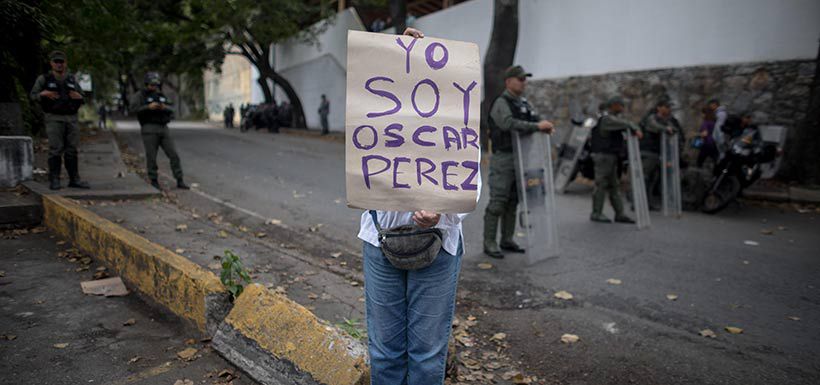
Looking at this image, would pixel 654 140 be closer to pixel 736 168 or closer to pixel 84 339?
pixel 736 168

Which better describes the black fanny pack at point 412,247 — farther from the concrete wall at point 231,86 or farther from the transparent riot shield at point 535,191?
the concrete wall at point 231,86

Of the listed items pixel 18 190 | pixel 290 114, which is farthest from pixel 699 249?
pixel 290 114

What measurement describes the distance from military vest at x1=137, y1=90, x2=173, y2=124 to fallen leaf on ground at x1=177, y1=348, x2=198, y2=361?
19.4 ft

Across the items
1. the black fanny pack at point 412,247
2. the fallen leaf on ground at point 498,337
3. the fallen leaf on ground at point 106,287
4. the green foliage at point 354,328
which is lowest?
the fallen leaf on ground at point 498,337

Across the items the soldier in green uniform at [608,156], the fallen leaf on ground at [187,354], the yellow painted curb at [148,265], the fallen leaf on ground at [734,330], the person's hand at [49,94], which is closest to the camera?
the fallen leaf on ground at [187,354]

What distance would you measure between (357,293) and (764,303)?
3374mm

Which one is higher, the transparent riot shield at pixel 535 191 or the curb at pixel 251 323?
the transparent riot shield at pixel 535 191

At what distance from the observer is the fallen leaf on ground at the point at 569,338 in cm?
379

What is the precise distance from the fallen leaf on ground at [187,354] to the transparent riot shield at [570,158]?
827 cm

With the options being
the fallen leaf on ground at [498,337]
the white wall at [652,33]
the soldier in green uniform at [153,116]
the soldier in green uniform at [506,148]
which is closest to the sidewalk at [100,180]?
the soldier in green uniform at [153,116]

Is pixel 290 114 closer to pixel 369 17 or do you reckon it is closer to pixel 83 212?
pixel 369 17

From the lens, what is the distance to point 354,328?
3.40m

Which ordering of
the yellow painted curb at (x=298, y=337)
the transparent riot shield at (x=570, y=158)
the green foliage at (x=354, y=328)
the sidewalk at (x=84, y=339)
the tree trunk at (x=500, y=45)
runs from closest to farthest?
the yellow painted curb at (x=298, y=337) < the sidewalk at (x=84, y=339) < the green foliage at (x=354, y=328) < the transparent riot shield at (x=570, y=158) < the tree trunk at (x=500, y=45)

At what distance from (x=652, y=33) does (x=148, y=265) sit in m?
11.6
